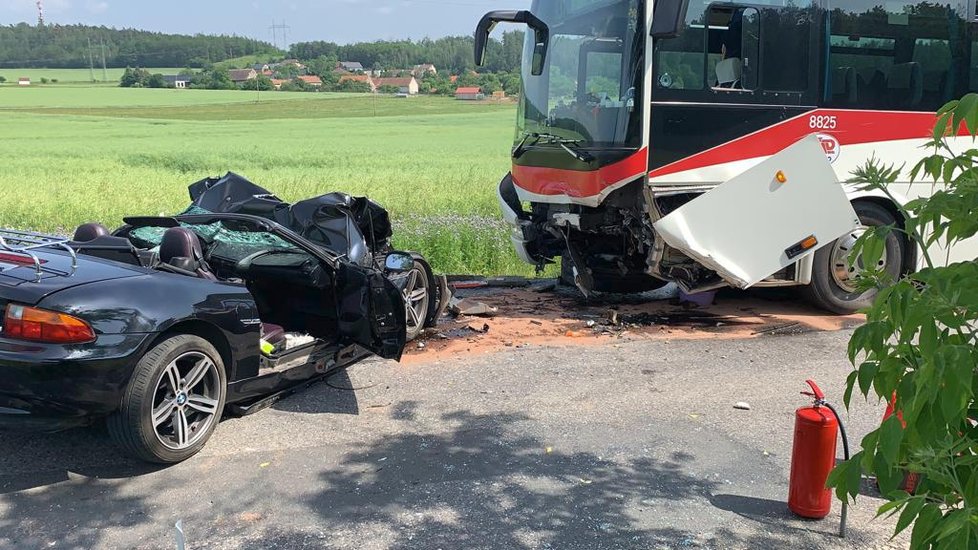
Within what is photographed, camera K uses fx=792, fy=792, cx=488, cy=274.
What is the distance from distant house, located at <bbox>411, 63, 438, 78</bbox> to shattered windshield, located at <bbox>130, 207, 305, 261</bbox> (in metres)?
70.8

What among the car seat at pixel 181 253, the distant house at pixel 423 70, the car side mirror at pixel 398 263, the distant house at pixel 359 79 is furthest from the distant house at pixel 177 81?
the car seat at pixel 181 253

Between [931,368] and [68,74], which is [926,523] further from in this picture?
[68,74]

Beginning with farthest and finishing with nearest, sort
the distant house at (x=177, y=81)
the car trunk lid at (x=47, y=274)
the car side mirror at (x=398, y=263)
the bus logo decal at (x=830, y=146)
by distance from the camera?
the distant house at (x=177, y=81) → the bus logo decal at (x=830, y=146) → the car side mirror at (x=398, y=263) → the car trunk lid at (x=47, y=274)

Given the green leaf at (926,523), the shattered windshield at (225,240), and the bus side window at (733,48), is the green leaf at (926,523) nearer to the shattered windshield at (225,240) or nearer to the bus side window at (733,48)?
the shattered windshield at (225,240)

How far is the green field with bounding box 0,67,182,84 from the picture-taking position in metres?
86.9

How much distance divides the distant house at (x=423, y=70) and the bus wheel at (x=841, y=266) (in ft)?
228

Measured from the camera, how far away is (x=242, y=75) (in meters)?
84.4

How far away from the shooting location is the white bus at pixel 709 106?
7270 millimetres

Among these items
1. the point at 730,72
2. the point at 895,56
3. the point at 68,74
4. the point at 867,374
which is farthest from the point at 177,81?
the point at 867,374

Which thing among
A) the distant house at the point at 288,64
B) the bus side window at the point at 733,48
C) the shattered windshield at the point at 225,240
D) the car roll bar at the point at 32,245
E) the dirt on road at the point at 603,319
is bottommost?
the dirt on road at the point at 603,319

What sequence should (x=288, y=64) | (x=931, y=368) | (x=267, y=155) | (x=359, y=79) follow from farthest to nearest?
1. (x=288, y=64)
2. (x=359, y=79)
3. (x=267, y=155)
4. (x=931, y=368)

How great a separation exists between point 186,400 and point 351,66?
82.8 m

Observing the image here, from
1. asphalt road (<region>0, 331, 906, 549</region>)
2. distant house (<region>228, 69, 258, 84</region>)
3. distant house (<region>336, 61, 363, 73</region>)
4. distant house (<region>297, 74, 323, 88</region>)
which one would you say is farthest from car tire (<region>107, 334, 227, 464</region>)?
distant house (<region>228, 69, 258, 84</region>)

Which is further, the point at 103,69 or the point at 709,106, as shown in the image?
the point at 103,69
